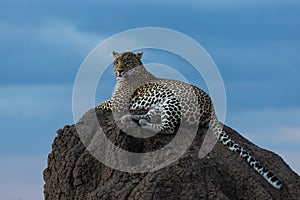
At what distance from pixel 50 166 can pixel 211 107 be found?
9.24 feet

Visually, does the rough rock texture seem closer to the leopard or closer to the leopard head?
the leopard

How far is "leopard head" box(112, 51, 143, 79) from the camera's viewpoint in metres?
14.7

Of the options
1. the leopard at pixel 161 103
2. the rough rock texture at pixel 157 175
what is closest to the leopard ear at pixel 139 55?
the leopard at pixel 161 103

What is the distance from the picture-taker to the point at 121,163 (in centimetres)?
1303

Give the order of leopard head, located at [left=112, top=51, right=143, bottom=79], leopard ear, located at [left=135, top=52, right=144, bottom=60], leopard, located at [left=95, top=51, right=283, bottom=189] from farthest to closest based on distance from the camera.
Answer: leopard ear, located at [left=135, top=52, right=144, bottom=60] < leopard head, located at [left=112, top=51, right=143, bottom=79] < leopard, located at [left=95, top=51, right=283, bottom=189]

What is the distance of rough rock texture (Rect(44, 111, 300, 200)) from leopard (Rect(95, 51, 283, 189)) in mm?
150

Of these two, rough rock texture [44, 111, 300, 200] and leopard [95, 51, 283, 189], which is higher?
leopard [95, 51, 283, 189]

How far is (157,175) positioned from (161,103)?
187 cm

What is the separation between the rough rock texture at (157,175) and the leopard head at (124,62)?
1083 mm

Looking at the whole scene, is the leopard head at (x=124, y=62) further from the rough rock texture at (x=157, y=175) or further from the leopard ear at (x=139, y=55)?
the rough rock texture at (x=157, y=175)

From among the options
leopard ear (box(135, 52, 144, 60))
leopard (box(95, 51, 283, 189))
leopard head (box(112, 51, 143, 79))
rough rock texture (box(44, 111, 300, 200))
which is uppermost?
leopard ear (box(135, 52, 144, 60))

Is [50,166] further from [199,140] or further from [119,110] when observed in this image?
[199,140]

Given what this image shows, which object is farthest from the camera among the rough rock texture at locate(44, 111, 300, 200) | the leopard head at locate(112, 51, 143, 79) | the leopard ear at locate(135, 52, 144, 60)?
the leopard ear at locate(135, 52, 144, 60)

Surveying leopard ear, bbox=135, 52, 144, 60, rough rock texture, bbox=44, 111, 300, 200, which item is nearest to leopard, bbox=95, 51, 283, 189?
leopard ear, bbox=135, 52, 144, 60
